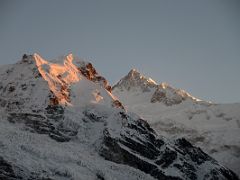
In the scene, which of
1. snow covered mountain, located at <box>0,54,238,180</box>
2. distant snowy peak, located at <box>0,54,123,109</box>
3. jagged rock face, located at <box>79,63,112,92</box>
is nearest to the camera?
snow covered mountain, located at <box>0,54,238,180</box>

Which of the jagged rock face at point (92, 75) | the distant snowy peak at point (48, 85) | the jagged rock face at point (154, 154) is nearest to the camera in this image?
the jagged rock face at point (154, 154)

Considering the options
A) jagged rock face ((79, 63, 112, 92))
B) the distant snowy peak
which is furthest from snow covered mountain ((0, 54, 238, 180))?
jagged rock face ((79, 63, 112, 92))

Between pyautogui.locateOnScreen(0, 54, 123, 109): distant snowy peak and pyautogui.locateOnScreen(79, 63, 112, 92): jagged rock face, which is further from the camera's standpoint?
pyautogui.locateOnScreen(79, 63, 112, 92): jagged rock face

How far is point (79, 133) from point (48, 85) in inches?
653

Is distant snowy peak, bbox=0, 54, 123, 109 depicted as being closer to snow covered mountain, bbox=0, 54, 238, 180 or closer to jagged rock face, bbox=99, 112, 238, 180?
snow covered mountain, bbox=0, 54, 238, 180

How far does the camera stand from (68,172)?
126188mm

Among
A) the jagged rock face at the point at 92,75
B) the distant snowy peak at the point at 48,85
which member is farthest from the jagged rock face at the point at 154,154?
the jagged rock face at the point at 92,75

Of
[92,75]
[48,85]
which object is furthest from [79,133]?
[92,75]

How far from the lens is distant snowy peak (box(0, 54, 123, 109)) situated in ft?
542

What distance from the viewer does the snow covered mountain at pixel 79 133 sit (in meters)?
138

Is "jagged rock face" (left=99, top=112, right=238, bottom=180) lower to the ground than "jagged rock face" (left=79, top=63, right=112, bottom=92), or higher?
lower

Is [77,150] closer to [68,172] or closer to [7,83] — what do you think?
[68,172]

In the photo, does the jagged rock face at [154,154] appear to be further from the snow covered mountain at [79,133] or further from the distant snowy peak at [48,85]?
the distant snowy peak at [48,85]

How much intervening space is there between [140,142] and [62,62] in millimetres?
39709
